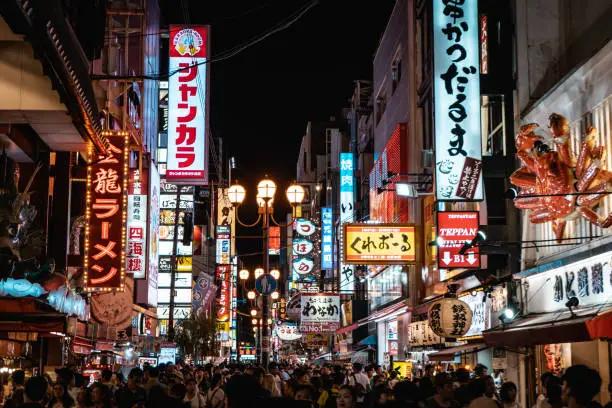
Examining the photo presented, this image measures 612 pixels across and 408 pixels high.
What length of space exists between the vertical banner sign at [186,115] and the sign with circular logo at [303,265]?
21.6 meters

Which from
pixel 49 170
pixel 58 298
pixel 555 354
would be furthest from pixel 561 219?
pixel 49 170

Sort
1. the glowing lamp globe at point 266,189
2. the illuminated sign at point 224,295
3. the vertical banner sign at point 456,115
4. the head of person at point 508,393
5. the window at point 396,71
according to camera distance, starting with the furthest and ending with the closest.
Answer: the illuminated sign at point 224,295 → the window at point 396,71 → the glowing lamp globe at point 266,189 → the vertical banner sign at point 456,115 → the head of person at point 508,393

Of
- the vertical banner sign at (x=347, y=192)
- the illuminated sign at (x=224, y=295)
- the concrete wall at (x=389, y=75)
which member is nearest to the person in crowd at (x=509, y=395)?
the concrete wall at (x=389, y=75)

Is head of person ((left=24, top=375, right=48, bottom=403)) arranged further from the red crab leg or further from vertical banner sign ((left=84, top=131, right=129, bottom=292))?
vertical banner sign ((left=84, top=131, right=129, bottom=292))

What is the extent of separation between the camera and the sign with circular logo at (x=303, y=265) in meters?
51.8

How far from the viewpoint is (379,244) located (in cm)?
2919

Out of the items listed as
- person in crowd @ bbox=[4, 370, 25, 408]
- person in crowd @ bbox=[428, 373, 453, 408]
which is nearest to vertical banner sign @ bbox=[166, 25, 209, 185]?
person in crowd @ bbox=[4, 370, 25, 408]

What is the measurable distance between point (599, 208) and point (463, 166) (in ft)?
18.2

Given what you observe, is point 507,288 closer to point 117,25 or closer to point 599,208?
point 599,208

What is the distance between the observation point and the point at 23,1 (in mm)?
9516

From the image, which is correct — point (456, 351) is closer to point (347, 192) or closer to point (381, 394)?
point (381, 394)

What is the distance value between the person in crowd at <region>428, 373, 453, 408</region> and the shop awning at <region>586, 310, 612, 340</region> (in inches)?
86.9

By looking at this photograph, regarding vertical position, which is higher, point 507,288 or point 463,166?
point 463,166

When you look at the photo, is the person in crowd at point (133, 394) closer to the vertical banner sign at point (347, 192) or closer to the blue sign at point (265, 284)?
the blue sign at point (265, 284)
